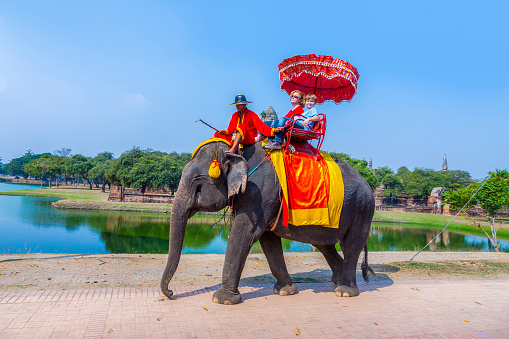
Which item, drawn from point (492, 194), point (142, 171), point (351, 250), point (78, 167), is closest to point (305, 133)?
point (351, 250)

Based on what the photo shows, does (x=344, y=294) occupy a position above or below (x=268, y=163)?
below

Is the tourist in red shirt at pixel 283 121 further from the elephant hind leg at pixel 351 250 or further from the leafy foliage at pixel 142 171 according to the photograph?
the leafy foliage at pixel 142 171

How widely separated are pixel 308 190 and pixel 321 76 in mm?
2366

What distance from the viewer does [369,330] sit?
14.4 ft

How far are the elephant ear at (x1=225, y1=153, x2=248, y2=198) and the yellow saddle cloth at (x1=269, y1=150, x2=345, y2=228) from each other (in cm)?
62

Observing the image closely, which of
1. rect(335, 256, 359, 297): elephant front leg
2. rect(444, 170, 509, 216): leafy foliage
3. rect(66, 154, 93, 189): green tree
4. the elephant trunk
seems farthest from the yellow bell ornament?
rect(66, 154, 93, 189): green tree

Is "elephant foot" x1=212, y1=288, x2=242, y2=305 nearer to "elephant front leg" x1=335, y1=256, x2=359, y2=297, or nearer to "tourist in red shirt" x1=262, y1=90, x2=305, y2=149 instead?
"elephant front leg" x1=335, y1=256, x2=359, y2=297

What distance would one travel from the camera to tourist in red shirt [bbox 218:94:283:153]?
531 cm

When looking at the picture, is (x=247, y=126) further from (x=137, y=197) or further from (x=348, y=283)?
(x=137, y=197)

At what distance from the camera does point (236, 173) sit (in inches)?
197

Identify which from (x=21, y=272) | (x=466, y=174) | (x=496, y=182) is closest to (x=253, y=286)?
(x=21, y=272)

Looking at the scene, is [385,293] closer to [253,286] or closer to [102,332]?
[253,286]

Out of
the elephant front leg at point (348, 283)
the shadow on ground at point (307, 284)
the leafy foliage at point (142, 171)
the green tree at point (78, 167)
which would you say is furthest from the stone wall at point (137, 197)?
the elephant front leg at point (348, 283)

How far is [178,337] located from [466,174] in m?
78.9
